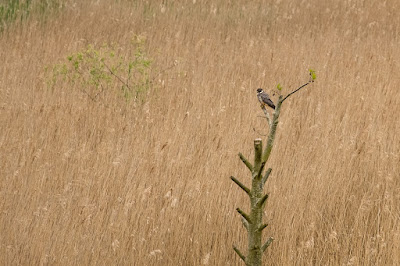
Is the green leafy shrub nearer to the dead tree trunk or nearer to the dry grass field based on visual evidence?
the dry grass field

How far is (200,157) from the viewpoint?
4086 millimetres

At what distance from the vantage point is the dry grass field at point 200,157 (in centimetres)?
330

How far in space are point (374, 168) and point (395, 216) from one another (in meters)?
0.59

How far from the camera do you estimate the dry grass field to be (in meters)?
3.30

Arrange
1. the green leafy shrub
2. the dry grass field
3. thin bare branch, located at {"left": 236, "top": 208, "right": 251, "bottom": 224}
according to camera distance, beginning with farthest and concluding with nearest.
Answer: the green leafy shrub
the dry grass field
thin bare branch, located at {"left": 236, "top": 208, "right": 251, "bottom": 224}

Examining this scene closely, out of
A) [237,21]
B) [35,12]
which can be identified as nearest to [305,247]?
[237,21]

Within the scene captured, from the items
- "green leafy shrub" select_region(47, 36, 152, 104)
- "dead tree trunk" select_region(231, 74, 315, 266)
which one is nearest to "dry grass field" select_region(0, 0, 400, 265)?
"green leafy shrub" select_region(47, 36, 152, 104)

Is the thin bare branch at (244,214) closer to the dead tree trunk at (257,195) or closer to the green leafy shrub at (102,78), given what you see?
the dead tree trunk at (257,195)

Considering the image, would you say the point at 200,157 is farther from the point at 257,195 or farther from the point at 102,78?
the point at 102,78

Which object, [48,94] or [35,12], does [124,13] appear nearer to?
[35,12]

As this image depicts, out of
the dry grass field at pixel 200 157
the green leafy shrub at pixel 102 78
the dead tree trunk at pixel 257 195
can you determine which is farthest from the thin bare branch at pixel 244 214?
the green leafy shrub at pixel 102 78

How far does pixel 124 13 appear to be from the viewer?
863 cm

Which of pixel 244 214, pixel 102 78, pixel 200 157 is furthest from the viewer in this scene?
pixel 102 78

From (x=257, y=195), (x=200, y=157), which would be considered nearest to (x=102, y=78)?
(x=200, y=157)
